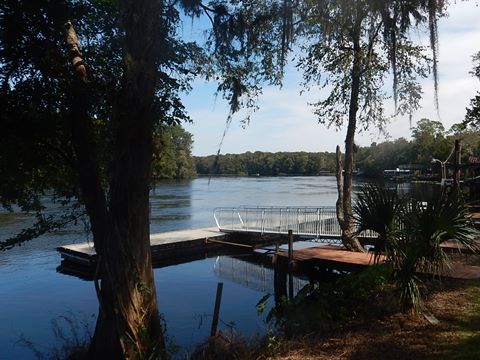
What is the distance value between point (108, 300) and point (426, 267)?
463 cm

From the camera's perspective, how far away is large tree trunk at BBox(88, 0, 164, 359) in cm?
689

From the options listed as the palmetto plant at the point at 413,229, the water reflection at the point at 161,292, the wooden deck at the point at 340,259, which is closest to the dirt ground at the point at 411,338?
the palmetto plant at the point at 413,229

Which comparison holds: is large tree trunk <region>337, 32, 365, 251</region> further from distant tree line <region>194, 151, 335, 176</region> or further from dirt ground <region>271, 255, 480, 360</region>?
distant tree line <region>194, 151, 335, 176</region>

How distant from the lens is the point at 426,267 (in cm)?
671

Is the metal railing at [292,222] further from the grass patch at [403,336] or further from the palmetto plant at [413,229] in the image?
the palmetto plant at [413,229]

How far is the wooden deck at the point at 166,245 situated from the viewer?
21938 mm

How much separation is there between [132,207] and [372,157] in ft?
232

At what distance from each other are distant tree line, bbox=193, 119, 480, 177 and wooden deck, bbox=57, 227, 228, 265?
418cm

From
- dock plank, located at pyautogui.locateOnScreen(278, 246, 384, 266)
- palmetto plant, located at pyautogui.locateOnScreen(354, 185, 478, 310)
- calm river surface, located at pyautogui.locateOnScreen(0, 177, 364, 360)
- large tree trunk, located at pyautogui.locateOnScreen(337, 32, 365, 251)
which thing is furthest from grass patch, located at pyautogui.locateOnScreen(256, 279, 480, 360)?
large tree trunk, located at pyautogui.locateOnScreen(337, 32, 365, 251)

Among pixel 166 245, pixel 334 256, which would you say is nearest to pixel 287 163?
pixel 166 245

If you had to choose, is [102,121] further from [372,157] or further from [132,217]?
[372,157]

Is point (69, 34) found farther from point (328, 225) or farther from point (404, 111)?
point (328, 225)

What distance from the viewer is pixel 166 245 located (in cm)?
2403

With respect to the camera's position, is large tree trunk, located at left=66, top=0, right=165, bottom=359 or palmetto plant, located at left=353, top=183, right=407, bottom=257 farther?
large tree trunk, located at left=66, top=0, right=165, bottom=359
